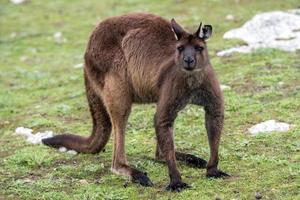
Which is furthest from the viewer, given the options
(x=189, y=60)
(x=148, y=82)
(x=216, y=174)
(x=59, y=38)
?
(x=59, y=38)

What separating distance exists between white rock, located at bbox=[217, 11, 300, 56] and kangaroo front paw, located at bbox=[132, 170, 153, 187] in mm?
5356

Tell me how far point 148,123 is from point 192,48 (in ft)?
9.07

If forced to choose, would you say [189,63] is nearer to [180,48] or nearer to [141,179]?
[180,48]

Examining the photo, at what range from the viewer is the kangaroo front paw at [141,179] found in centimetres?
639

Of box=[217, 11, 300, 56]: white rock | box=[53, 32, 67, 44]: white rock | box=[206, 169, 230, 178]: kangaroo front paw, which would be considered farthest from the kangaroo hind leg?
box=[53, 32, 67, 44]: white rock

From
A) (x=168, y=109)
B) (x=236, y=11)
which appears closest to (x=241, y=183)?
(x=168, y=109)

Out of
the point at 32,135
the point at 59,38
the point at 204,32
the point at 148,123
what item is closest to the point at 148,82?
the point at 204,32

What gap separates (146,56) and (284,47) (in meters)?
5.08

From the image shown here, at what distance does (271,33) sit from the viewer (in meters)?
11.8

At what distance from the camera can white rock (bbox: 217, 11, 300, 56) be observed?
11461 millimetres

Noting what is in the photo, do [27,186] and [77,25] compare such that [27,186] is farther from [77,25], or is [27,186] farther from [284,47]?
[77,25]

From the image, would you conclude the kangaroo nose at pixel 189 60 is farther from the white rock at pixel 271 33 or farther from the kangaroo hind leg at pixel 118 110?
the white rock at pixel 271 33

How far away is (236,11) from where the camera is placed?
1474cm

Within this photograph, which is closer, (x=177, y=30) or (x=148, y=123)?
(x=177, y=30)
